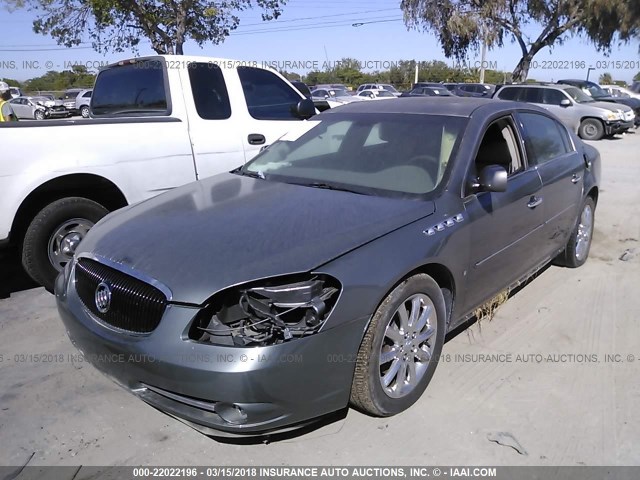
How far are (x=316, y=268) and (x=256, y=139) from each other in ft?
11.3

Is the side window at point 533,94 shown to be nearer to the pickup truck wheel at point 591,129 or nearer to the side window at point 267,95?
the pickup truck wheel at point 591,129

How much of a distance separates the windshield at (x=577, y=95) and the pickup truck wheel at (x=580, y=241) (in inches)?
574

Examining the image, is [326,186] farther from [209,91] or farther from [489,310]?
[209,91]

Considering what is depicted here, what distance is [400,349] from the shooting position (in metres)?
Answer: 2.86

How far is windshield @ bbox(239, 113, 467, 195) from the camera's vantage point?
337 centimetres

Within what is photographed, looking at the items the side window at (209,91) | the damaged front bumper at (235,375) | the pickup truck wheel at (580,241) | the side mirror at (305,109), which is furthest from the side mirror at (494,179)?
the side window at (209,91)

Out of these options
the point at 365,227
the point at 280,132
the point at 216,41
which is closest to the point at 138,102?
the point at 280,132

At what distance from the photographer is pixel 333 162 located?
371cm

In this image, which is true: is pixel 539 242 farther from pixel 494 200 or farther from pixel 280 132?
pixel 280 132

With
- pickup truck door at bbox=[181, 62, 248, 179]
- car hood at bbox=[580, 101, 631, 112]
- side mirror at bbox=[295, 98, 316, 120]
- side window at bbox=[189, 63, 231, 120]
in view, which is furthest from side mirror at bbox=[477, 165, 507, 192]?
car hood at bbox=[580, 101, 631, 112]

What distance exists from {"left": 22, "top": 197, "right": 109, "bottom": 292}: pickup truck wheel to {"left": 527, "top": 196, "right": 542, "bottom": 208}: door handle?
3457mm

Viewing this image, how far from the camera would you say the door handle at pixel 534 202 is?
3.94 meters

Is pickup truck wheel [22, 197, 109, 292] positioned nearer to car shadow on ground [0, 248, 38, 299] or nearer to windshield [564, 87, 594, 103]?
car shadow on ground [0, 248, 38, 299]

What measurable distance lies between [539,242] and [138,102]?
13.5 feet
